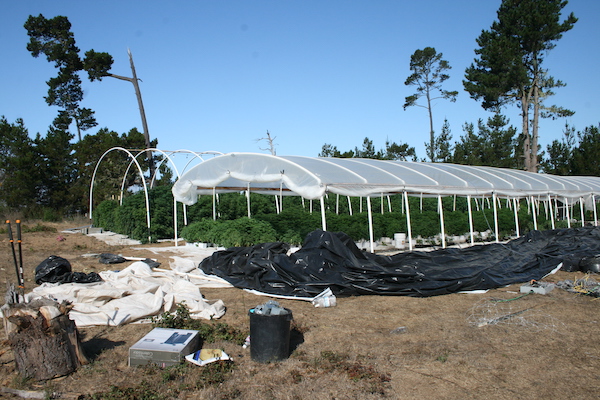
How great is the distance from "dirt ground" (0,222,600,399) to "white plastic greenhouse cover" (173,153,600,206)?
365 cm

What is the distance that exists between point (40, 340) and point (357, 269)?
4.58 meters

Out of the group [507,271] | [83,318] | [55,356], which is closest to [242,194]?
[507,271]

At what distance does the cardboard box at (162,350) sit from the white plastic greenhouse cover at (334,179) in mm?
5336

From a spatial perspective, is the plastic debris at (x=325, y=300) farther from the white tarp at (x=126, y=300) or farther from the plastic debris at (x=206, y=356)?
the plastic debris at (x=206, y=356)

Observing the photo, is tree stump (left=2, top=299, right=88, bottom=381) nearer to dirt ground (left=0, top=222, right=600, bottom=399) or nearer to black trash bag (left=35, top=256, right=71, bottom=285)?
dirt ground (left=0, top=222, right=600, bottom=399)

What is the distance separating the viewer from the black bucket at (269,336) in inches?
167

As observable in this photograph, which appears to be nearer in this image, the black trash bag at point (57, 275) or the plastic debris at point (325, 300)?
the plastic debris at point (325, 300)

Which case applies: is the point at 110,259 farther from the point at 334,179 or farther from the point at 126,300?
the point at 334,179

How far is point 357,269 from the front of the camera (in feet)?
23.6

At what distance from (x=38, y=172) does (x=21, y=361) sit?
26.3m

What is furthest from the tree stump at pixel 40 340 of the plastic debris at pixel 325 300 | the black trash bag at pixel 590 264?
the black trash bag at pixel 590 264

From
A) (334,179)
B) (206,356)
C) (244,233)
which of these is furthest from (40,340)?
(244,233)

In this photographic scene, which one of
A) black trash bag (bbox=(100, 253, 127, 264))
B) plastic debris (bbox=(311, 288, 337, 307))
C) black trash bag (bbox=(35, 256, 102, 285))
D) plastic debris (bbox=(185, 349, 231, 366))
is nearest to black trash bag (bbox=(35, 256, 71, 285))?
black trash bag (bbox=(35, 256, 102, 285))

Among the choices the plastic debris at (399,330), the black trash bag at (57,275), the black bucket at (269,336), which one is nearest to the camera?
the black bucket at (269,336)
